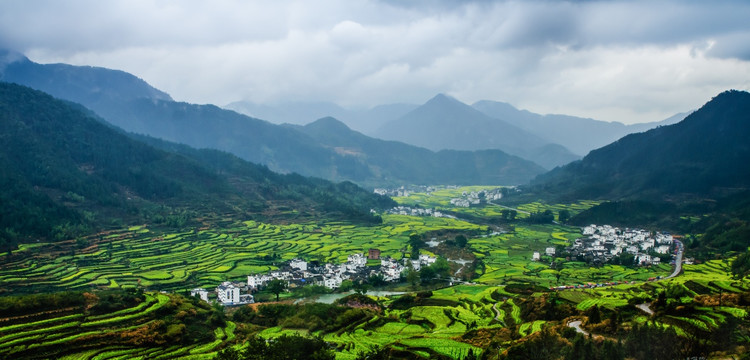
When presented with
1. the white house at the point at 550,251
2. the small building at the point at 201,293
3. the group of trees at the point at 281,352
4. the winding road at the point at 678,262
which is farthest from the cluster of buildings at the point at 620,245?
the group of trees at the point at 281,352

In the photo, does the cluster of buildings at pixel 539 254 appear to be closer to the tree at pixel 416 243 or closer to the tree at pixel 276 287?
the tree at pixel 416 243

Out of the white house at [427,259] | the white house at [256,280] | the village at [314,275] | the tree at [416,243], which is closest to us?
the village at [314,275]

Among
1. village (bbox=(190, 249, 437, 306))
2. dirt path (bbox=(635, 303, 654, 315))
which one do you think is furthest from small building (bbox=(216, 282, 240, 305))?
dirt path (bbox=(635, 303, 654, 315))

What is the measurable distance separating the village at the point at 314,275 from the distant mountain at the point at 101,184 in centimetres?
2748

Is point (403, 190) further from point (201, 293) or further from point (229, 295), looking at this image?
point (201, 293)

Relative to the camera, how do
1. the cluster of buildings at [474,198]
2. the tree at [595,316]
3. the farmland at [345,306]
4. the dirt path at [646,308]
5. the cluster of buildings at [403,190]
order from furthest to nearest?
1. the cluster of buildings at [403,190]
2. the cluster of buildings at [474,198]
3. the dirt path at [646,308]
4. the tree at [595,316]
5. the farmland at [345,306]

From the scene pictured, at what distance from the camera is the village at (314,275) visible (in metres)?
38.2

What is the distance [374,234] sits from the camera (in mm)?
74438

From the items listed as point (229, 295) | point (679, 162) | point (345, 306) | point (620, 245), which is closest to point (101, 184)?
point (229, 295)

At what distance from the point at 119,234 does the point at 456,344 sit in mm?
54742

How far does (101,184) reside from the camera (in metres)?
77.6

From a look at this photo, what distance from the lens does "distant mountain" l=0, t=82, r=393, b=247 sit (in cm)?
5919

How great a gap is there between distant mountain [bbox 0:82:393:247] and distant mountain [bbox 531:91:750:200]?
5305 centimetres

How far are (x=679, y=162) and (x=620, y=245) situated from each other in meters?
58.8
